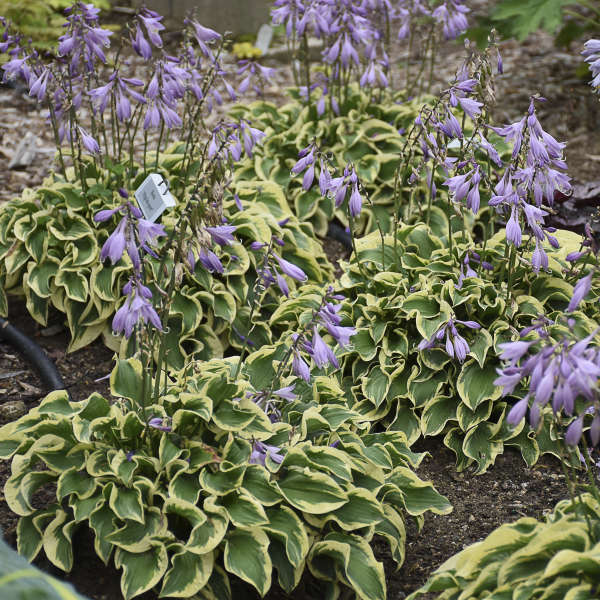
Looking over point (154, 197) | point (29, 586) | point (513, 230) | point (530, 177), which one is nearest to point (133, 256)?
point (154, 197)

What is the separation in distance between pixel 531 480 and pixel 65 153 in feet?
10.3

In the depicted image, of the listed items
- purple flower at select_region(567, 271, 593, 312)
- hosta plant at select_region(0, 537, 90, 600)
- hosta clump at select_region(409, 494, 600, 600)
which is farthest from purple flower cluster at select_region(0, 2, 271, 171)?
hosta plant at select_region(0, 537, 90, 600)

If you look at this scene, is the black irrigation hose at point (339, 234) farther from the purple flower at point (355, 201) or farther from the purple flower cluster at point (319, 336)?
the purple flower cluster at point (319, 336)

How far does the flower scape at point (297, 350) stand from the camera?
9.11 feet

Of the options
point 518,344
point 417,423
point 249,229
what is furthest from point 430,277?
point 518,344

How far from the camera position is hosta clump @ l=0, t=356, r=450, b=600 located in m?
2.91

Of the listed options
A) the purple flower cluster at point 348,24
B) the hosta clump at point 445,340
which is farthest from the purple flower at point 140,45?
the purple flower cluster at point 348,24

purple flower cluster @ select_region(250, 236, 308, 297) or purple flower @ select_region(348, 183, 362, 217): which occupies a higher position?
purple flower @ select_region(348, 183, 362, 217)

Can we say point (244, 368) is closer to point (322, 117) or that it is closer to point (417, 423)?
point (417, 423)

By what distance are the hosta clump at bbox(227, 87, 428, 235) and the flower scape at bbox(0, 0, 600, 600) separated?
3 cm

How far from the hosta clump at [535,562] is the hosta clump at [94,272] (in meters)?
2.06

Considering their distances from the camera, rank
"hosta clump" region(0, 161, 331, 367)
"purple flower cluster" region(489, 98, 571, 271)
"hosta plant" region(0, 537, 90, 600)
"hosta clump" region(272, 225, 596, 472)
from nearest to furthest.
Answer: "hosta plant" region(0, 537, 90, 600), "purple flower cluster" region(489, 98, 571, 271), "hosta clump" region(272, 225, 596, 472), "hosta clump" region(0, 161, 331, 367)

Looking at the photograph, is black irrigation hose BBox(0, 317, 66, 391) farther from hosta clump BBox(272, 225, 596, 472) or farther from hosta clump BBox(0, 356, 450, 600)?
hosta clump BBox(272, 225, 596, 472)

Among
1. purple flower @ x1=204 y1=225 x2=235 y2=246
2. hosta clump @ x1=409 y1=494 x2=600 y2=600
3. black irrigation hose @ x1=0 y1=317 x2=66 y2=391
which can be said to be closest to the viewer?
hosta clump @ x1=409 y1=494 x2=600 y2=600
